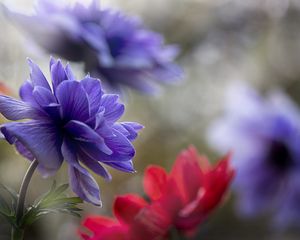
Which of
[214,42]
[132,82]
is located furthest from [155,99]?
[132,82]

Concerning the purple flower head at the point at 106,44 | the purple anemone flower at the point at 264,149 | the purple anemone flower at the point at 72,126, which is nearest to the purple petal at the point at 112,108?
the purple anemone flower at the point at 72,126

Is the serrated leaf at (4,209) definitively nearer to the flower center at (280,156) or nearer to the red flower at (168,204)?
the red flower at (168,204)

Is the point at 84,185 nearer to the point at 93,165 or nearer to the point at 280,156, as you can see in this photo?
the point at 93,165

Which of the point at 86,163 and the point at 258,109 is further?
the point at 258,109

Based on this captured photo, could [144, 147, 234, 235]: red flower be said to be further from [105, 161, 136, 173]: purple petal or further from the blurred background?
the blurred background

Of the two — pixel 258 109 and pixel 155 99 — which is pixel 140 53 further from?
pixel 155 99

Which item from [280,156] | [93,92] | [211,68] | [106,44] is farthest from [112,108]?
[211,68]
